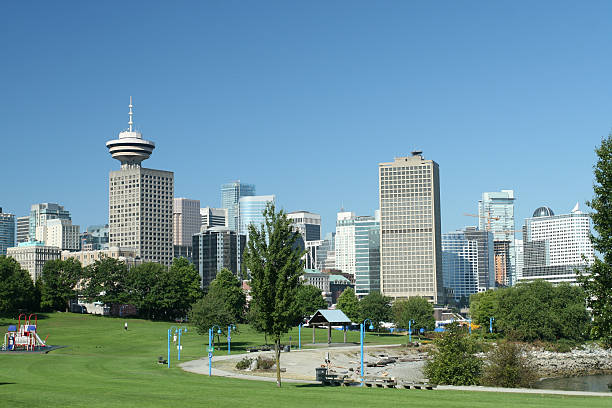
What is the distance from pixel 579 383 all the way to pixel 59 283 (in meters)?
101

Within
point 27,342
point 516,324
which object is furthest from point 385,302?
point 27,342

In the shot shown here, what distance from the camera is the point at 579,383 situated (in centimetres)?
8269

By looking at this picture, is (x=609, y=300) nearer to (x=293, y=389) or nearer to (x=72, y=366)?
(x=293, y=389)

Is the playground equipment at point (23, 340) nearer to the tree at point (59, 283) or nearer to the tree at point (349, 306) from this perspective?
the tree at point (59, 283)

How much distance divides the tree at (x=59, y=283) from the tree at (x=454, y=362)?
101885mm

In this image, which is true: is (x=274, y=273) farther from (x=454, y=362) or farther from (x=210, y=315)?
(x=210, y=315)

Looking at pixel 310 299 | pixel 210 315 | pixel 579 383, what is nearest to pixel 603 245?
pixel 579 383

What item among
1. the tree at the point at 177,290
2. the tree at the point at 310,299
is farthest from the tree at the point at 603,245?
the tree at the point at 177,290

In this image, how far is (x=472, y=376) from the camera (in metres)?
58.7

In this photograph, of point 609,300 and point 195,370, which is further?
point 195,370

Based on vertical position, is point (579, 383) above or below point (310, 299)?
below

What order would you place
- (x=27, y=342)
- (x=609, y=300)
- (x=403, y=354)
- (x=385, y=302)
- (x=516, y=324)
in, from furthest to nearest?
(x=385, y=302) < (x=516, y=324) < (x=403, y=354) < (x=27, y=342) < (x=609, y=300)

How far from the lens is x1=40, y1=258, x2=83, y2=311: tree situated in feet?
474

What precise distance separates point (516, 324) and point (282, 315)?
78.3 meters
